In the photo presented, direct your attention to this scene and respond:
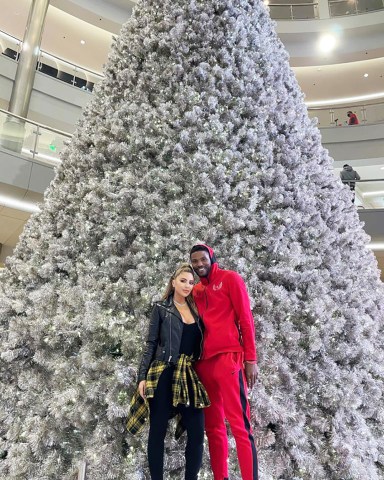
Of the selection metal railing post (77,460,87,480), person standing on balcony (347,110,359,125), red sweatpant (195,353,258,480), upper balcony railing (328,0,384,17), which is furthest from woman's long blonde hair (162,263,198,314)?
upper balcony railing (328,0,384,17)

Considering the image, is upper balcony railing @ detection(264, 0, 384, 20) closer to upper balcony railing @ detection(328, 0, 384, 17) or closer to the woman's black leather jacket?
upper balcony railing @ detection(328, 0, 384, 17)

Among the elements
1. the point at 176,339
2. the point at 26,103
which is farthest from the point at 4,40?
the point at 176,339

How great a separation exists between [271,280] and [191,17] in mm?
1951

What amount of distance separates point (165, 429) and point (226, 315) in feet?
1.85

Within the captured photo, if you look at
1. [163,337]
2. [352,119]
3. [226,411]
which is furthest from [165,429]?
[352,119]

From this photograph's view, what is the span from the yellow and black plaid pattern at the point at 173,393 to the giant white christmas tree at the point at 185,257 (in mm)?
118

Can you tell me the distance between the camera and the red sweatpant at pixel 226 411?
63.0 inches

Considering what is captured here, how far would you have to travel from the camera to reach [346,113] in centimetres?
1477

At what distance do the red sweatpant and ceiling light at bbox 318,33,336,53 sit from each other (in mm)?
16944

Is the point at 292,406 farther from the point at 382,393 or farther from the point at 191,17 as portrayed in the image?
the point at 191,17

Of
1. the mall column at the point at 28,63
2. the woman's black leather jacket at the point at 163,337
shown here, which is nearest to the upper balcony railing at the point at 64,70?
the mall column at the point at 28,63

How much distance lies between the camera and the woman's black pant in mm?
1601

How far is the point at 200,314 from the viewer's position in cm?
188

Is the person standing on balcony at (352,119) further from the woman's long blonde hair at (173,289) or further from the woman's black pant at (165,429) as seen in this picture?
the woman's black pant at (165,429)
